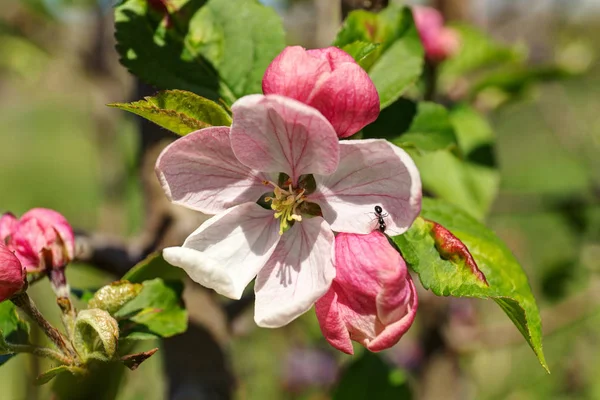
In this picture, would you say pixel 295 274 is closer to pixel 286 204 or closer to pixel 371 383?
pixel 286 204

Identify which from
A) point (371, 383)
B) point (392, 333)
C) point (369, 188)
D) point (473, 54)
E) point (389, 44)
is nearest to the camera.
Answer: point (392, 333)

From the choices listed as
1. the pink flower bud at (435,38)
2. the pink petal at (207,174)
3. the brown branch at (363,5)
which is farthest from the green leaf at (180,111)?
the pink flower bud at (435,38)

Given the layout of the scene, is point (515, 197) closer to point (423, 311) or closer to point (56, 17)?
point (423, 311)

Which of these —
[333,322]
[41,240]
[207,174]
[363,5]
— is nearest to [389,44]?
[363,5]

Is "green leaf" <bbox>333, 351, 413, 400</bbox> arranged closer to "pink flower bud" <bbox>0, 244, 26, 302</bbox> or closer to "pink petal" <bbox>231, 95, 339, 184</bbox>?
"pink petal" <bbox>231, 95, 339, 184</bbox>

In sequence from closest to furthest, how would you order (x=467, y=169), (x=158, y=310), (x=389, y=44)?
(x=158, y=310) → (x=389, y=44) → (x=467, y=169)

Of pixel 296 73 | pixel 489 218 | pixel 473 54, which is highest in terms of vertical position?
pixel 296 73

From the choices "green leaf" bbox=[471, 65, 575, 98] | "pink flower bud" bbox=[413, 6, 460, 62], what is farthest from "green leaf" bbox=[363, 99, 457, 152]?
"green leaf" bbox=[471, 65, 575, 98]
